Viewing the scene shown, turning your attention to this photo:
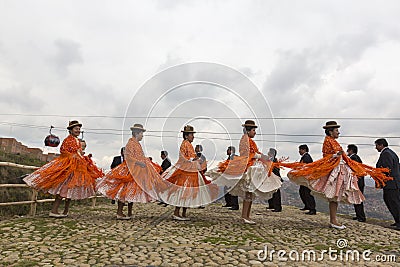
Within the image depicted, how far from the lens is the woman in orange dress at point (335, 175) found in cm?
600

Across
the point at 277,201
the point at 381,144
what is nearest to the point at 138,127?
the point at 277,201

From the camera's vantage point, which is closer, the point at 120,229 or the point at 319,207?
the point at 120,229

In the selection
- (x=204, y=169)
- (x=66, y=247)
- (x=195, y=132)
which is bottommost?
(x=66, y=247)

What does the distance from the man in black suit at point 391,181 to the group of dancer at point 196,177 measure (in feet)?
0.11

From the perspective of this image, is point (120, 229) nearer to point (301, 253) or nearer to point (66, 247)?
point (66, 247)

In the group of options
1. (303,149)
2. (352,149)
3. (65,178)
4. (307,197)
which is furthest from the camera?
(303,149)

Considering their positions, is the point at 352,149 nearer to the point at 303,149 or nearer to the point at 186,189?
the point at 303,149

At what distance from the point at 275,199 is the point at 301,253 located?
17.9 feet

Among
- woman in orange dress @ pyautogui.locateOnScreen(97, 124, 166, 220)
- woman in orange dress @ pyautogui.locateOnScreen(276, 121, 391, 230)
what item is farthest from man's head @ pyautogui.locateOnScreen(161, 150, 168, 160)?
woman in orange dress @ pyautogui.locateOnScreen(276, 121, 391, 230)

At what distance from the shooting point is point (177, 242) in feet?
15.2

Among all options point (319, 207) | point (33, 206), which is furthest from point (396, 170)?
point (33, 206)

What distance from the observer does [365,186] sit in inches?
310

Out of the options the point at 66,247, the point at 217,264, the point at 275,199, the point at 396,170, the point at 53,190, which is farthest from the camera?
the point at 275,199

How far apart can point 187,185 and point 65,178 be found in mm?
2516
